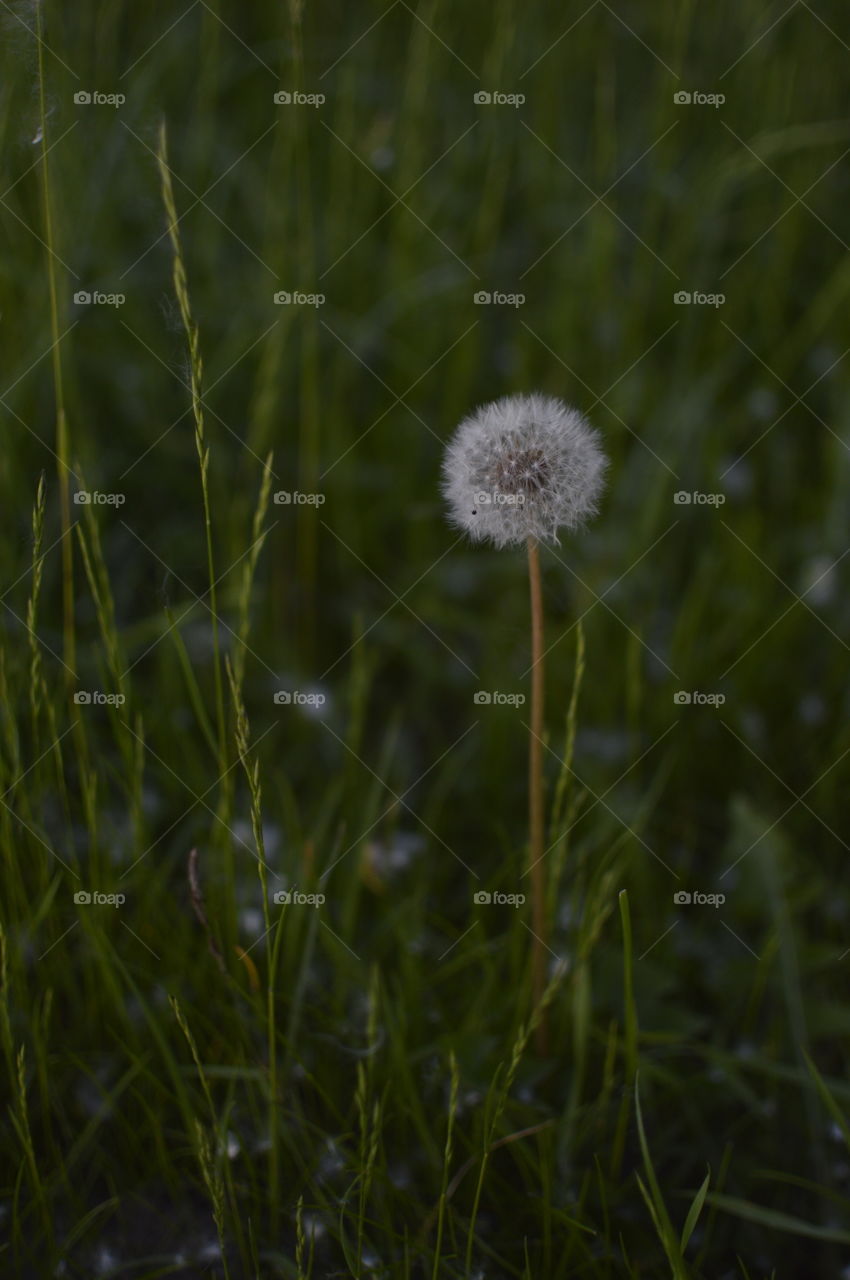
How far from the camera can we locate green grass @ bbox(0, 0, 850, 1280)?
59.9 inches

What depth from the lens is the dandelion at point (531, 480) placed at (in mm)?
1430

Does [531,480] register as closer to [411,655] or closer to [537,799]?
[537,799]

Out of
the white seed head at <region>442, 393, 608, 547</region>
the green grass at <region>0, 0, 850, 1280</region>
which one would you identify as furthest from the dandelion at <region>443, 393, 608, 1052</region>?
the green grass at <region>0, 0, 850, 1280</region>

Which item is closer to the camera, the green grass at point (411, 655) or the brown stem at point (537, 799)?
the brown stem at point (537, 799)

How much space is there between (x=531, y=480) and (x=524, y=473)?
0.04 ft

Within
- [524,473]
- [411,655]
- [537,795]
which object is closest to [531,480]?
[524,473]

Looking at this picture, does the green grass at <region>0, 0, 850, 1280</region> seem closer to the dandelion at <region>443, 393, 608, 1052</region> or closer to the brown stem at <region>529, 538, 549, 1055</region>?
the brown stem at <region>529, 538, 549, 1055</region>

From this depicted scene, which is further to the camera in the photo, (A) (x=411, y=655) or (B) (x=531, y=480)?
(A) (x=411, y=655)

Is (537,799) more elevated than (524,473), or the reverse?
(524,473)

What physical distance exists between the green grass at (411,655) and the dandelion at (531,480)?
0.15 meters

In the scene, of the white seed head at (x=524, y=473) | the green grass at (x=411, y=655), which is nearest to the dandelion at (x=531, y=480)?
the white seed head at (x=524, y=473)

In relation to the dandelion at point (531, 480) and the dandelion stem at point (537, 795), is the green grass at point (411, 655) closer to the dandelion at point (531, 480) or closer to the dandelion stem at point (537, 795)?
the dandelion stem at point (537, 795)

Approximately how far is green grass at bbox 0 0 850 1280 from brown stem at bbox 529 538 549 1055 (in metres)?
0.04

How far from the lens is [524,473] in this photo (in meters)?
1.43
